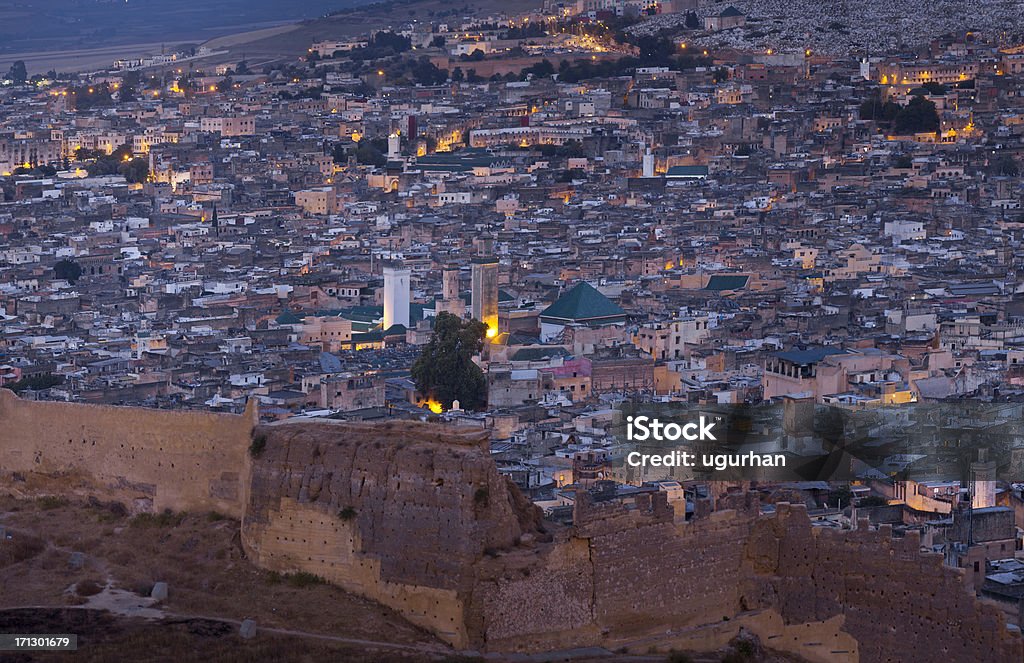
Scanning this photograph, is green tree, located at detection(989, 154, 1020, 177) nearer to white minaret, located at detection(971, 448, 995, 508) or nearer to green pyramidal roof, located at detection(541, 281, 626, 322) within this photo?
green pyramidal roof, located at detection(541, 281, 626, 322)

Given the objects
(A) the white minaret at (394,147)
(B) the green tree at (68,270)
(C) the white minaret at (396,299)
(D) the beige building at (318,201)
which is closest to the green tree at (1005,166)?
(D) the beige building at (318,201)

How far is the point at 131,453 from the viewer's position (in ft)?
61.1

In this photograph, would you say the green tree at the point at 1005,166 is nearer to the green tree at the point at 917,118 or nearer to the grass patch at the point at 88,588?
the green tree at the point at 917,118

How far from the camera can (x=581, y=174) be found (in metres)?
73.5

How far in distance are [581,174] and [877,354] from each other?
36.5m

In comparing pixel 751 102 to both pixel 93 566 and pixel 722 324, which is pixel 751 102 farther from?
pixel 93 566

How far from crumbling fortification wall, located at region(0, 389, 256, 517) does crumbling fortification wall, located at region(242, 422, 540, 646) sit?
0.48m

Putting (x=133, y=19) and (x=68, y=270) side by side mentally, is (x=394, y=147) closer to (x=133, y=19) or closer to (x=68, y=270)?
(x=68, y=270)

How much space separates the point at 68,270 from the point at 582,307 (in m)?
15.6

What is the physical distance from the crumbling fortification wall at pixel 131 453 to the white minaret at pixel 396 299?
82.2 ft

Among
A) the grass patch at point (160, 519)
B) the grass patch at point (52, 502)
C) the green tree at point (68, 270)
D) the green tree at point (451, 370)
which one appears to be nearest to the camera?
the grass patch at point (160, 519)

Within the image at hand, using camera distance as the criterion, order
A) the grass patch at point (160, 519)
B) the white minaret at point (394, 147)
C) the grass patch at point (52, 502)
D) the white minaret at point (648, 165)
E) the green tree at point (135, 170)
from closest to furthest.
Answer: the grass patch at point (160, 519)
the grass patch at point (52, 502)
the white minaret at point (648, 165)
the green tree at point (135, 170)
the white minaret at point (394, 147)

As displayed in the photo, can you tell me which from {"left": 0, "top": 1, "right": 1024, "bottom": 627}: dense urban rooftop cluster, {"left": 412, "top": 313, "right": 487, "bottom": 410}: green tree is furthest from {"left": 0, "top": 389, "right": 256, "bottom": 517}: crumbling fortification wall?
{"left": 412, "top": 313, "right": 487, "bottom": 410}: green tree

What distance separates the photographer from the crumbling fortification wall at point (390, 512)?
54.1ft
